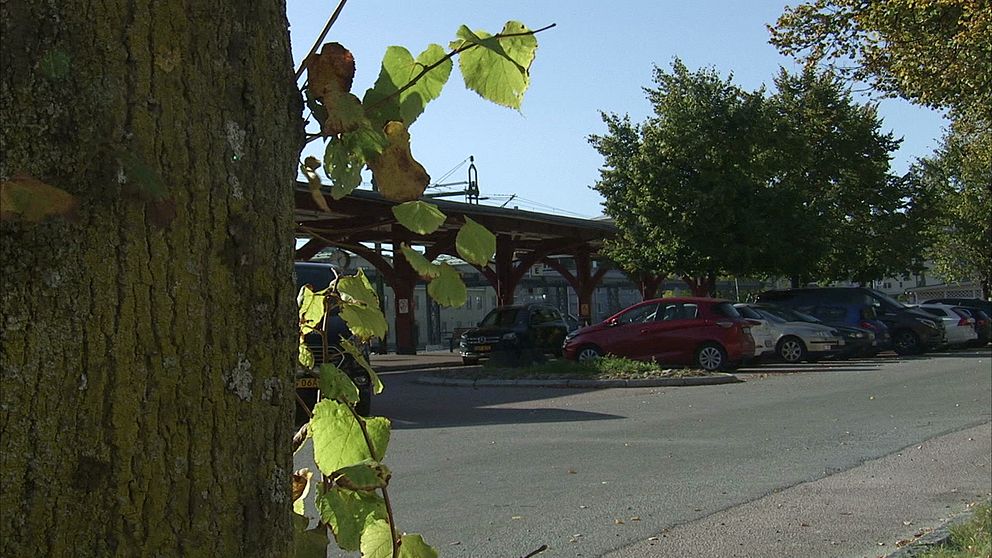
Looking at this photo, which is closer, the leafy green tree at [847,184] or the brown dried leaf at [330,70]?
the brown dried leaf at [330,70]

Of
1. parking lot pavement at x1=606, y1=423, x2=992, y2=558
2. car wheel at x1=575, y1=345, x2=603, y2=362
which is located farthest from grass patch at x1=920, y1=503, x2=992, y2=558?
car wheel at x1=575, y1=345, x2=603, y2=362

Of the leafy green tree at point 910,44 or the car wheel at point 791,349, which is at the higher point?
the leafy green tree at point 910,44

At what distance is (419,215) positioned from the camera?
184cm

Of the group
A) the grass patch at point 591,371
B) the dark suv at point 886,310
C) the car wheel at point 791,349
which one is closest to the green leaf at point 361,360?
the grass patch at point 591,371

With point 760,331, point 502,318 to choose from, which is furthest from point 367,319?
point 502,318

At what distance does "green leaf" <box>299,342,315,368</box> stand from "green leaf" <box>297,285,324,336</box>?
6 centimetres

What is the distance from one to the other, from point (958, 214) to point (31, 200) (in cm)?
4806

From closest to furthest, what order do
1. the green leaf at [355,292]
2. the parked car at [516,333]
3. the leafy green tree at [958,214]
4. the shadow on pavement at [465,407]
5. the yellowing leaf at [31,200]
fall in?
the yellowing leaf at [31,200]
the green leaf at [355,292]
the shadow on pavement at [465,407]
the parked car at [516,333]
the leafy green tree at [958,214]

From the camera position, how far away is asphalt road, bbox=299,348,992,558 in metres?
6.55

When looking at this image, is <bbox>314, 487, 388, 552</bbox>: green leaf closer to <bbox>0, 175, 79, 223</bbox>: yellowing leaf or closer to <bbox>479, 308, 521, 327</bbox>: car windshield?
<bbox>0, 175, 79, 223</bbox>: yellowing leaf

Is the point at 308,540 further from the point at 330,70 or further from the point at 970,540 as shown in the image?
the point at 970,540

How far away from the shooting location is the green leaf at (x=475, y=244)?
1840 millimetres

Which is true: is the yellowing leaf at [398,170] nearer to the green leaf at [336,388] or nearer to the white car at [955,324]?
the green leaf at [336,388]

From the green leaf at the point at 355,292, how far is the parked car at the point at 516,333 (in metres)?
26.6
